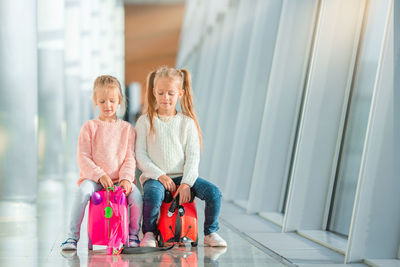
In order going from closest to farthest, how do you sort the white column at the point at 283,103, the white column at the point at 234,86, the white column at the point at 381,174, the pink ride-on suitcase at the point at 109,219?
the white column at the point at 381,174 < the pink ride-on suitcase at the point at 109,219 < the white column at the point at 283,103 < the white column at the point at 234,86

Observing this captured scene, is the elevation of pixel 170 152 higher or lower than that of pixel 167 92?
lower

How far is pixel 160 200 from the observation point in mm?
4184

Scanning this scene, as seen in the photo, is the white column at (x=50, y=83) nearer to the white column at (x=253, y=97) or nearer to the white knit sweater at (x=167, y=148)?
the white column at (x=253, y=97)

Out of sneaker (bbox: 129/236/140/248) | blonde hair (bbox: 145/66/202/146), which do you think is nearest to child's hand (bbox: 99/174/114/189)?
sneaker (bbox: 129/236/140/248)

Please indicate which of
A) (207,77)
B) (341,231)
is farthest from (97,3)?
(341,231)

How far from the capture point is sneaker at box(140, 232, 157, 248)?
13.6ft

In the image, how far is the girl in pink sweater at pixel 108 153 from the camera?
4172 millimetres

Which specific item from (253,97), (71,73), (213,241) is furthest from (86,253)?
(71,73)

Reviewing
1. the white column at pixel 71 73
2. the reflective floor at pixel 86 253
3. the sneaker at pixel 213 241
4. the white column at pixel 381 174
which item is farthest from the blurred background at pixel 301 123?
the white column at pixel 71 73

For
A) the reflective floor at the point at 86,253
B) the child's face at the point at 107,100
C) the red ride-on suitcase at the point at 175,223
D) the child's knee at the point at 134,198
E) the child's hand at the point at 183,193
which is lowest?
the reflective floor at the point at 86,253

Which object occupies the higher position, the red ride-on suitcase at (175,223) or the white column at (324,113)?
the white column at (324,113)

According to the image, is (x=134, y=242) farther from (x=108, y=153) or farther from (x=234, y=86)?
(x=234, y=86)

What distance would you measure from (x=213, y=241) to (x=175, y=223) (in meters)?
0.34

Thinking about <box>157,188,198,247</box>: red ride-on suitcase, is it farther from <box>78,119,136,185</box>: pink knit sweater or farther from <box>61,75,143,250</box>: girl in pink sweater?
<box>78,119,136,185</box>: pink knit sweater
